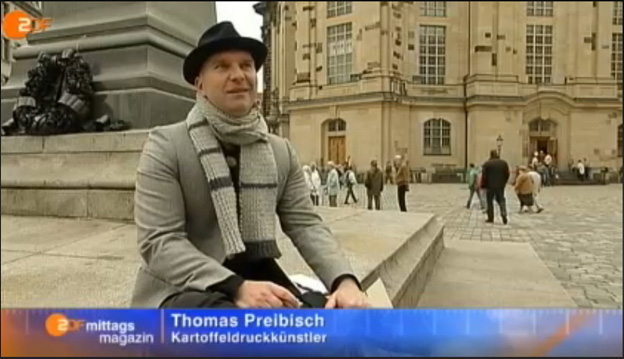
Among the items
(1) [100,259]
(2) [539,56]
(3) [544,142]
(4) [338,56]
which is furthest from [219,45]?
(4) [338,56]

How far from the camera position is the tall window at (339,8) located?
1304 centimetres

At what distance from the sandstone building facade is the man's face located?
62 cm

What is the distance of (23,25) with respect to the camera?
209 cm

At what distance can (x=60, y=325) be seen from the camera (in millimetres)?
1040

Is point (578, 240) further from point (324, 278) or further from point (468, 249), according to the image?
point (468, 249)

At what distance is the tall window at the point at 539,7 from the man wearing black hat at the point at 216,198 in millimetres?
4090

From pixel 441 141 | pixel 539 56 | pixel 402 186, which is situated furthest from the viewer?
pixel 441 141

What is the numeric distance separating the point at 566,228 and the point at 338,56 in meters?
9.03

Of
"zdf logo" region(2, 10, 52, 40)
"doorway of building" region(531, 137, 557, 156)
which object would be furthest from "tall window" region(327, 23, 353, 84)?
"zdf logo" region(2, 10, 52, 40)

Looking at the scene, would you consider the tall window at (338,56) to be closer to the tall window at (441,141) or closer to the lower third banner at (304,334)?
the tall window at (441,141)

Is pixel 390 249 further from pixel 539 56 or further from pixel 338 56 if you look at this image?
pixel 338 56

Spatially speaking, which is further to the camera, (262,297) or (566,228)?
(566,228)

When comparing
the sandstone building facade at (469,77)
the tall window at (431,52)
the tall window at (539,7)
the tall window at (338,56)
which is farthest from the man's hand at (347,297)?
the tall window at (338,56)

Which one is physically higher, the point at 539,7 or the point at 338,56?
the point at 338,56
